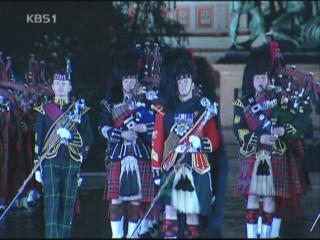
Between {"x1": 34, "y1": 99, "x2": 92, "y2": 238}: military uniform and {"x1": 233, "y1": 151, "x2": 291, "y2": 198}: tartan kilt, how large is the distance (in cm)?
159

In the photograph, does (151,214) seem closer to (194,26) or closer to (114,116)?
(114,116)

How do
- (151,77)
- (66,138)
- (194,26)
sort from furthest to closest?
1. (194,26)
2. (151,77)
3. (66,138)

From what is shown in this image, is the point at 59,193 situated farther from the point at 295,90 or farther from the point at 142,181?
the point at 295,90

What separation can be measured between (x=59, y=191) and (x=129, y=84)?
4.15 ft

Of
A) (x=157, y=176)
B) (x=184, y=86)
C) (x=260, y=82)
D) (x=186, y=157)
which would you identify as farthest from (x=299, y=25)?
(x=186, y=157)

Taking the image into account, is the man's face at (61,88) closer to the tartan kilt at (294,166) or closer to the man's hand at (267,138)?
the man's hand at (267,138)

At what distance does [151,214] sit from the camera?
11.1 metres

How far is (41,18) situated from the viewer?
18031 mm

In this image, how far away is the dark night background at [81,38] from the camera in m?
17.9

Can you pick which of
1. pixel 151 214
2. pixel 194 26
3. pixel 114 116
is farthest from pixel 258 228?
pixel 194 26

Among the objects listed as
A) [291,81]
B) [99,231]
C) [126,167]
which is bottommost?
[99,231]

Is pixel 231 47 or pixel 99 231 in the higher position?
pixel 231 47

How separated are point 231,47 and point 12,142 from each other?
24.6 feet

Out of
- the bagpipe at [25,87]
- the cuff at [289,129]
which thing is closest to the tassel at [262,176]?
the cuff at [289,129]
